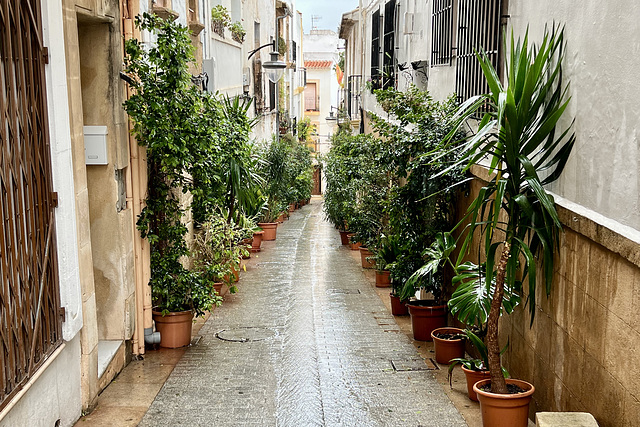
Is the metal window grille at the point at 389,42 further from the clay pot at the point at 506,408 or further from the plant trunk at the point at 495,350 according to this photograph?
the clay pot at the point at 506,408

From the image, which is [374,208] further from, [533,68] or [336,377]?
[533,68]

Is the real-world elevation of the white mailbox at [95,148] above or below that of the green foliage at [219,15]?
below

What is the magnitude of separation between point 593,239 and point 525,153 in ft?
2.85

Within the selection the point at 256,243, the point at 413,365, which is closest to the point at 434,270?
the point at 413,365

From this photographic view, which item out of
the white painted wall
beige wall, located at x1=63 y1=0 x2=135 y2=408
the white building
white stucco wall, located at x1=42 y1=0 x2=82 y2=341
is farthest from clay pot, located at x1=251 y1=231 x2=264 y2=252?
the white building

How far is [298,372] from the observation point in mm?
7129

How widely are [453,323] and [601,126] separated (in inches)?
177

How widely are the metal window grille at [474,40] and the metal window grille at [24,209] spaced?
4.13 metres

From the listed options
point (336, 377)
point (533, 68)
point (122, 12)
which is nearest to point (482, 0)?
point (533, 68)

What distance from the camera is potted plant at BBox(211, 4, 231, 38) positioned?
13.2 metres

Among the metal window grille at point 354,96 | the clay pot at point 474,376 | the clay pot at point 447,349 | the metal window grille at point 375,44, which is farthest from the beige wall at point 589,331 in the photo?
the metal window grille at point 354,96

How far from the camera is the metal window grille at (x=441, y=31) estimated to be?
8797mm

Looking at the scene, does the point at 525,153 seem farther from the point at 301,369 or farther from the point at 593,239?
the point at 301,369

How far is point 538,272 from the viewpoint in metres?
5.41
